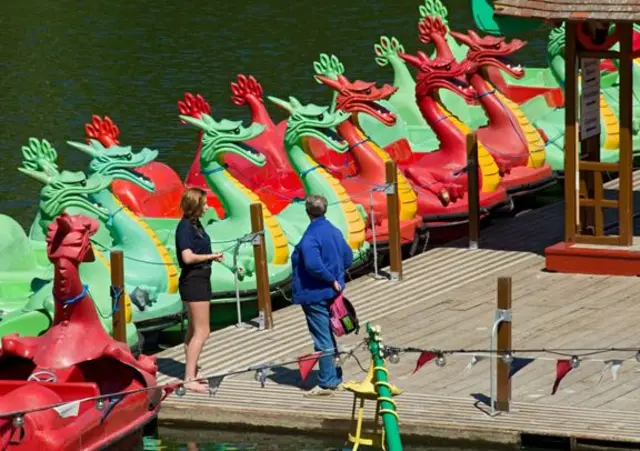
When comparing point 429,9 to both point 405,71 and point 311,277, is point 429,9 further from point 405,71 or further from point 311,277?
point 311,277

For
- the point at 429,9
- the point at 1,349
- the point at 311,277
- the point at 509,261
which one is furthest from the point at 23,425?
the point at 429,9

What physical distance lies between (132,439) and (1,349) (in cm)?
111

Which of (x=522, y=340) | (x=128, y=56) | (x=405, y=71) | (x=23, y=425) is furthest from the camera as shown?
(x=128, y=56)

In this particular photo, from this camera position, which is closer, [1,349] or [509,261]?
[1,349]

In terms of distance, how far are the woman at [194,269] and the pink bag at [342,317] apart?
3.04ft

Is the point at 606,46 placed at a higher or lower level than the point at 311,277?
higher

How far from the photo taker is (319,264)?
14.5 meters

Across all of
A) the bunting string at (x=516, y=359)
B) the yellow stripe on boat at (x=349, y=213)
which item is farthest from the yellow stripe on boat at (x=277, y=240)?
the bunting string at (x=516, y=359)

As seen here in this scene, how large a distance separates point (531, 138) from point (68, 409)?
34.7ft

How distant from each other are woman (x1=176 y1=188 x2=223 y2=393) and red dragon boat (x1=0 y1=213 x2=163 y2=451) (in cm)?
53

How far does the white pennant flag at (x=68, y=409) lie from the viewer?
12.9 meters

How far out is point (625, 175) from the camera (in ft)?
60.3

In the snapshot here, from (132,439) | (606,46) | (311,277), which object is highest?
(606,46)

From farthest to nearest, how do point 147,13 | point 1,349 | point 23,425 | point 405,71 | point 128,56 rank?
point 147,13 < point 128,56 < point 405,71 < point 1,349 < point 23,425
